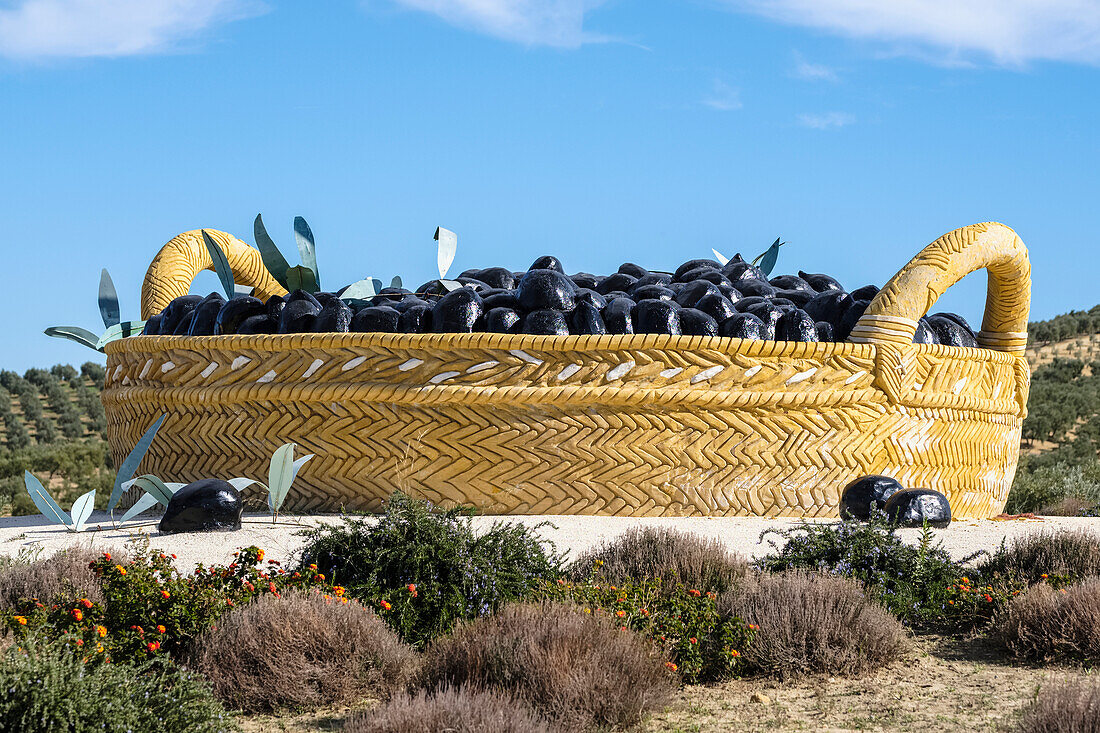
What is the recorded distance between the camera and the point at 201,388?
830 cm

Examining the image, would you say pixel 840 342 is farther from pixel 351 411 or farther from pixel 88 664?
pixel 88 664

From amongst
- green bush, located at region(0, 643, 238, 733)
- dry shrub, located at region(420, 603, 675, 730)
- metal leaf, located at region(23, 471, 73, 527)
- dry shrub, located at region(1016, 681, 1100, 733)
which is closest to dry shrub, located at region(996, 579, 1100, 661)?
dry shrub, located at region(1016, 681, 1100, 733)

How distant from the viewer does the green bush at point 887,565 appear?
18.7ft

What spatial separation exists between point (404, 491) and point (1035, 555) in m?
4.08

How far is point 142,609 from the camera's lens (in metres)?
4.84

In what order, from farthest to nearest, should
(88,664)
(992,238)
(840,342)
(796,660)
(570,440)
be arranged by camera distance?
(992,238), (840,342), (570,440), (796,660), (88,664)

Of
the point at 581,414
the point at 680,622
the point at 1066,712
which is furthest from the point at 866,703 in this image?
the point at 581,414

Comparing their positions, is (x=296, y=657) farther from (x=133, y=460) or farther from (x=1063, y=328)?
(x=1063, y=328)

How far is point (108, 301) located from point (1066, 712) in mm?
8926

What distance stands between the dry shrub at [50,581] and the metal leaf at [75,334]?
4.90 meters

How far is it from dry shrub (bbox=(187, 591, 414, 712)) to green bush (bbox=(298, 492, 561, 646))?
17.1 inches

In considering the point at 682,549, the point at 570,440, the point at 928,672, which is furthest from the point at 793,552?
the point at 570,440

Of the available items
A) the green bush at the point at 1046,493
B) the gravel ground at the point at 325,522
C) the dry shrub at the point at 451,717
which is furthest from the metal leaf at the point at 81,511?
the green bush at the point at 1046,493

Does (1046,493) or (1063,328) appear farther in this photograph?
(1063,328)
